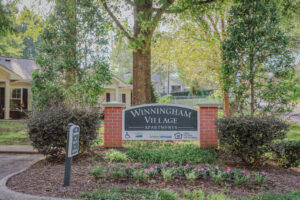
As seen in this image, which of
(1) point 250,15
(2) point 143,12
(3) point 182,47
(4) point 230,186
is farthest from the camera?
(3) point 182,47

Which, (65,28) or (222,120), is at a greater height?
(65,28)

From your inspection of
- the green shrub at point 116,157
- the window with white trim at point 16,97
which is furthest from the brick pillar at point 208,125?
the window with white trim at point 16,97

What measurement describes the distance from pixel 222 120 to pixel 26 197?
4.17 metres

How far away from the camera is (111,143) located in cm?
769

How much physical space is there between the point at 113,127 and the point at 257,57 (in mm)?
4513

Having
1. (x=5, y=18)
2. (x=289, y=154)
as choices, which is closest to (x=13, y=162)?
(x=5, y=18)

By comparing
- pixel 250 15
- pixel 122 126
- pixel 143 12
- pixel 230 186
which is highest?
pixel 143 12

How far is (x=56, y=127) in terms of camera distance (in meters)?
5.89

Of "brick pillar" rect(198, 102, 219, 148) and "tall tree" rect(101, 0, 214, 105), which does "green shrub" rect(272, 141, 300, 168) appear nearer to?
"brick pillar" rect(198, 102, 219, 148)

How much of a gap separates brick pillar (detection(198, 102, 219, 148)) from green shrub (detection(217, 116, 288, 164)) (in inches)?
59.4

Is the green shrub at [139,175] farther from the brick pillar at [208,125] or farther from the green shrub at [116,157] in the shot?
the brick pillar at [208,125]

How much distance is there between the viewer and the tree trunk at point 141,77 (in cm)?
1003

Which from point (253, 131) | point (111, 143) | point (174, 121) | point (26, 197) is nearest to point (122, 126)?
point (111, 143)

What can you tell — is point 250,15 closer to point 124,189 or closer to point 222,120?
point 222,120
